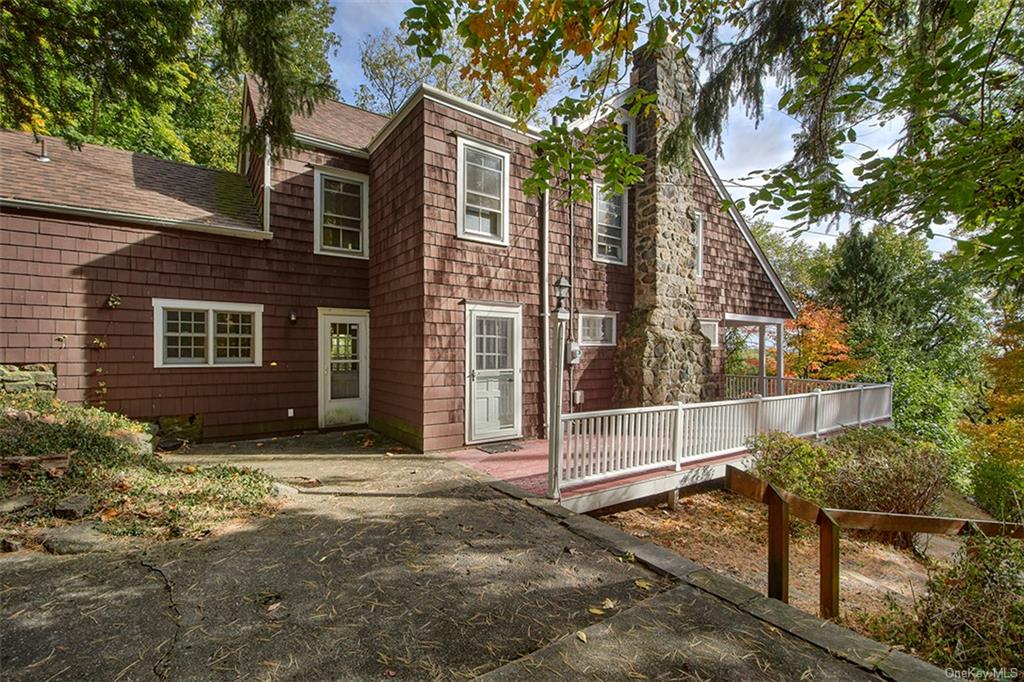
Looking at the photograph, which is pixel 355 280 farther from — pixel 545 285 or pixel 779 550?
pixel 779 550

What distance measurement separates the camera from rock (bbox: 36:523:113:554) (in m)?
3.15

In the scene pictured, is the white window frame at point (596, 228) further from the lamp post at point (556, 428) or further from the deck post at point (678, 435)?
the lamp post at point (556, 428)

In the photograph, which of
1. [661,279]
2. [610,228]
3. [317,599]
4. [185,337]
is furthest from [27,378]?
[661,279]

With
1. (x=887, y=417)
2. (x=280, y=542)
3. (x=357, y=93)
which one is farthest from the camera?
(x=357, y=93)

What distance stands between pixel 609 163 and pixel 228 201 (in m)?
7.00

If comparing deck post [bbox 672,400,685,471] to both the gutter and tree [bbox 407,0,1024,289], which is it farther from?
the gutter

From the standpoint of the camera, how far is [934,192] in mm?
3600

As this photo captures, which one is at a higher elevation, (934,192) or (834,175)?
(834,175)

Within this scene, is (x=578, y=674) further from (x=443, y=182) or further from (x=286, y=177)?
(x=286, y=177)

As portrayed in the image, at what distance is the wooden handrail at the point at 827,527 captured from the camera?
108 inches

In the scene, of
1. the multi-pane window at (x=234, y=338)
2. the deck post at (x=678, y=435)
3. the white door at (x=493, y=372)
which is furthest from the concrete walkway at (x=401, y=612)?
the multi-pane window at (x=234, y=338)

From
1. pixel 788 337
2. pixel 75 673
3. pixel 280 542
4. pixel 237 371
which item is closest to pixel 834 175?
pixel 280 542

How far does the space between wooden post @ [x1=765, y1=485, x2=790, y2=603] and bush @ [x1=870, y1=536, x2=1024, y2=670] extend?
0.62m

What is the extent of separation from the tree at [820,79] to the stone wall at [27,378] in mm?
6800
